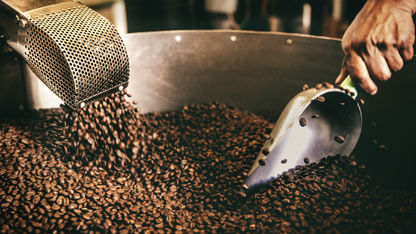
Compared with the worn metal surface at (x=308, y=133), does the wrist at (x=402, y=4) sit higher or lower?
higher

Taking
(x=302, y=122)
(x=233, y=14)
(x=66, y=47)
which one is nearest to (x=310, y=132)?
(x=302, y=122)

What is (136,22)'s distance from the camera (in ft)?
13.8

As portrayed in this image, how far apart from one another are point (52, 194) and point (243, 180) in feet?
2.09

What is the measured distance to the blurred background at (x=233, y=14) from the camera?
3.79 m

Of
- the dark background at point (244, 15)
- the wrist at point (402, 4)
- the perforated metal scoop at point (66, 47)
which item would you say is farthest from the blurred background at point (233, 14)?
the perforated metal scoop at point (66, 47)

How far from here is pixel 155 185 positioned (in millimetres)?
1347

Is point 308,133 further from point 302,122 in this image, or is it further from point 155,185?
point 155,185

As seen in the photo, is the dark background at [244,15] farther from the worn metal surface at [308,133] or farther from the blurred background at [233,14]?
the worn metal surface at [308,133]

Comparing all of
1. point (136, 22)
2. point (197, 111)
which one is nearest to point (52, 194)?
point (197, 111)

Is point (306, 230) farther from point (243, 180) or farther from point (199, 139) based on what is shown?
point (199, 139)

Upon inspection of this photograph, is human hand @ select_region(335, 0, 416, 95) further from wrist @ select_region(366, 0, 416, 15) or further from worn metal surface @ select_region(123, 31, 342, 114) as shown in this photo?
worn metal surface @ select_region(123, 31, 342, 114)

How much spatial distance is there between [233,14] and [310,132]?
141 inches

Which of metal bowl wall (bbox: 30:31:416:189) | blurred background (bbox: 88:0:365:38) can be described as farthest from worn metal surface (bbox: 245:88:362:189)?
blurred background (bbox: 88:0:365:38)

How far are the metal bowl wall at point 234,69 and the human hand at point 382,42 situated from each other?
0.93 ft
